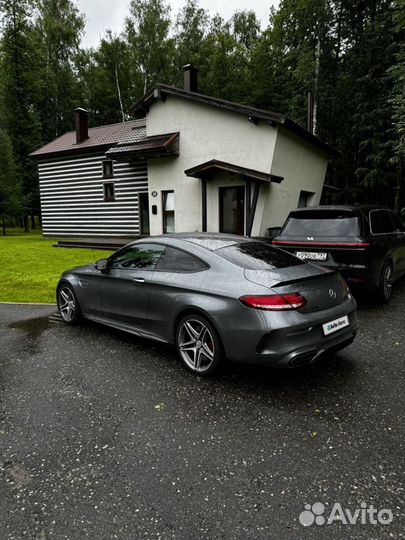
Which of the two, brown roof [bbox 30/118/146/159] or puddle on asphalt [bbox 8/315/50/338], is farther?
brown roof [bbox 30/118/146/159]

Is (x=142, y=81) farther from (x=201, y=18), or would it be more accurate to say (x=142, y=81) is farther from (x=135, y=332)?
(x=135, y=332)

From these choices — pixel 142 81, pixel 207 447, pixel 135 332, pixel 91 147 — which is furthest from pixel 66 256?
pixel 142 81

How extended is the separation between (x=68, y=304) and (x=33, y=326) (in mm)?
695

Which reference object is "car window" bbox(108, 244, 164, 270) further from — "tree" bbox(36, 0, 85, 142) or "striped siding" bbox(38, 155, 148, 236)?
"tree" bbox(36, 0, 85, 142)

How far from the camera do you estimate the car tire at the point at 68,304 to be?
206 inches

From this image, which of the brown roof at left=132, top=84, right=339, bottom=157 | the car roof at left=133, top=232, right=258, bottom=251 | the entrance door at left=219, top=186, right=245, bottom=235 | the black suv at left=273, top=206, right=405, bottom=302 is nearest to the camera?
the car roof at left=133, top=232, right=258, bottom=251

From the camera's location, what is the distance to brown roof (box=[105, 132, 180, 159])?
14.3 metres

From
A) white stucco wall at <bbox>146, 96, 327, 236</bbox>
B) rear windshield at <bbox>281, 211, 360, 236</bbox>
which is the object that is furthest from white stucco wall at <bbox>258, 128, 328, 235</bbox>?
rear windshield at <bbox>281, 211, 360, 236</bbox>

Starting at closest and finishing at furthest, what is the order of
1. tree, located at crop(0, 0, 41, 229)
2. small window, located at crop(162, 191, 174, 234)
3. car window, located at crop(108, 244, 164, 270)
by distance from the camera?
1. car window, located at crop(108, 244, 164, 270)
2. small window, located at crop(162, 191, 174, 234)
3. tree, located at crop(0, 0, 41, 229)

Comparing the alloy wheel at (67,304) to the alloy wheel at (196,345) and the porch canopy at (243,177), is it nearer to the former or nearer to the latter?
the alloy wheel at (196,345)

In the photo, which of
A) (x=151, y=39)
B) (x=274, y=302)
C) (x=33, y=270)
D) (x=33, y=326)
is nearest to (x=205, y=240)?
(x=274, y=302)

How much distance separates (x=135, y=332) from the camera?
4289mm

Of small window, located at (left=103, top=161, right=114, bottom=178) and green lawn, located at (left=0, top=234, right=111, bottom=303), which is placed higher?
small window, located at (left=103, top=161, right=114, bottom=178)

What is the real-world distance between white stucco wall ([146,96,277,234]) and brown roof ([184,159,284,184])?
78cm
